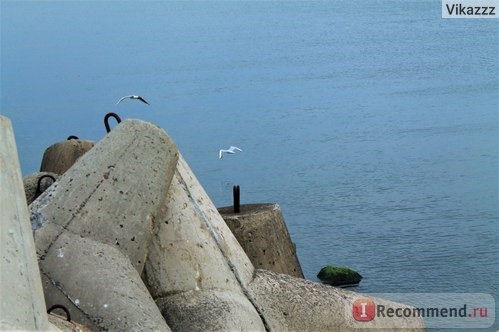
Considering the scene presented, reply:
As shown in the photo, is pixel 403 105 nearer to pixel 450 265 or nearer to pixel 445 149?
pixel 445 149

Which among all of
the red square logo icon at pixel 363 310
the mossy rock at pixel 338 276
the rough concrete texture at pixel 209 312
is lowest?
the mossy rock at pixel 338 276

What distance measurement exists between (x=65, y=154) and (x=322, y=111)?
21.2 feet

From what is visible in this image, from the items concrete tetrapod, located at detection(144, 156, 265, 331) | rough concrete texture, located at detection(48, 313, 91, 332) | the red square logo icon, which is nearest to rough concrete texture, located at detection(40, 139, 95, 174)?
concrete tetrapod, located at detection(144, 156, 265, 331)

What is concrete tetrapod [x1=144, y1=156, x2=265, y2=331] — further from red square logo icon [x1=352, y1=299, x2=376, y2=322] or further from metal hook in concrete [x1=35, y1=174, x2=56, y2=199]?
metal hook in concrete [x1=35, y1=174, x2=56, y2=199]

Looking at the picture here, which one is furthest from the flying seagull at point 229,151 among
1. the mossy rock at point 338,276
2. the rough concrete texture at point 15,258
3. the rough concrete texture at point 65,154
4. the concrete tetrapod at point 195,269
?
the rough concrete texture at point 15,258

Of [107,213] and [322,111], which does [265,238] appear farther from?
[322,111]

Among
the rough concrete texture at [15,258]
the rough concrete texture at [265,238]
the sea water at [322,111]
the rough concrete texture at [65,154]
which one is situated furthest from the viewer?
the sea water at [322,111]

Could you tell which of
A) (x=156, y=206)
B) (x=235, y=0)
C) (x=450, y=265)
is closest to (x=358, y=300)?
(x=156, y=206)

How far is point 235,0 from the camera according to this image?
984 inches

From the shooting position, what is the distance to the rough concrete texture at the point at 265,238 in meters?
6.08

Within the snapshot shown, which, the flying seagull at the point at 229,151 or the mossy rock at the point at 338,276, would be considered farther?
the flying seagull at the point at 229,151

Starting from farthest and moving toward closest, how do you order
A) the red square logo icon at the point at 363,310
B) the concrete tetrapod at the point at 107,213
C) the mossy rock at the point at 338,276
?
1. the mossy rock at the point at 338,276
2. the red square logo icon at the point at 363,310
3. the concrete tetrapod at the point at 107,213

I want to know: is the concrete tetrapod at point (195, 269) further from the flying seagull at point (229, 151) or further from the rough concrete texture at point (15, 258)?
the flying seagull at point (229, 151)

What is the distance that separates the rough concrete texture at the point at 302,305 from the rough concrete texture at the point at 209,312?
0.39ft
